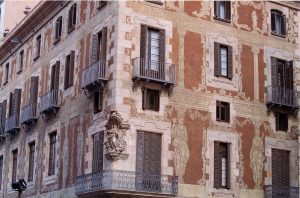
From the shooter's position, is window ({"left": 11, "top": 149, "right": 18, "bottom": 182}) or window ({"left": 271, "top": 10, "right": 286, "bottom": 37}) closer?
window ({"left": 271, "top": 10, "right": 286, "bottom": 37})

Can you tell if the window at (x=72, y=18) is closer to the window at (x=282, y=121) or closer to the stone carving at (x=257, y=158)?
the stone carving at (x=257, y=158)

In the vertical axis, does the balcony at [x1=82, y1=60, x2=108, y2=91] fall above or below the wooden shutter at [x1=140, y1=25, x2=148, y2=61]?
below

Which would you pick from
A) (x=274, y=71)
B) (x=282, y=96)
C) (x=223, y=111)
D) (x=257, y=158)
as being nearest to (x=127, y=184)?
(x=223, y=111)

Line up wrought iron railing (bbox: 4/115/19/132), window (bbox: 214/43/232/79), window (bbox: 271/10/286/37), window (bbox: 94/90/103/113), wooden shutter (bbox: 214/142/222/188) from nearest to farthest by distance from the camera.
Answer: window (bbox: 94/90/103/113)
wooden shutter (bbox: 214/142/222/188)
window (bbox: 214/43/232/79)
window (bbox: 271/10/286/37)
wrought iron railing (bbox: 4/115/19/132)

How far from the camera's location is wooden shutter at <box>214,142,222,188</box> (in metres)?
29.1

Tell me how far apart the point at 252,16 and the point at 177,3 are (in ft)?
15.4

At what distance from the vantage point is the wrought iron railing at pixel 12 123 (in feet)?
126

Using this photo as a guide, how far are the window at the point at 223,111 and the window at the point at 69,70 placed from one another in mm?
7666

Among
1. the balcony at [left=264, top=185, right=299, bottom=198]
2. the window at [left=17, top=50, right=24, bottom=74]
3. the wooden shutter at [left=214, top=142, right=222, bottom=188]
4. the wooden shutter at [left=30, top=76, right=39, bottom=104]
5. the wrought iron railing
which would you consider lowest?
the balcony at [left=264, top=185, right=299, bottom=198]

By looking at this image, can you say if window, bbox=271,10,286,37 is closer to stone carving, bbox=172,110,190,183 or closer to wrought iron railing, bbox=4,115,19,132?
stone carving, bbox=172,110,190,183

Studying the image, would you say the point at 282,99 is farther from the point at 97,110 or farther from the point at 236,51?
the point at 97,110

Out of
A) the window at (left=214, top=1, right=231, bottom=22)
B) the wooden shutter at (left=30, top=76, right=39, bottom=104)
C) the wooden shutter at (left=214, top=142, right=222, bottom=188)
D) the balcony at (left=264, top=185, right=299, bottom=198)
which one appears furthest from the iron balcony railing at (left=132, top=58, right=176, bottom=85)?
the wooden shutter at (left=30, top=76, right=39, bottom=104)

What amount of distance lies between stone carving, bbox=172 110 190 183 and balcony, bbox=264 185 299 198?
15.5 ft

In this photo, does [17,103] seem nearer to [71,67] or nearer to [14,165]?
[14,165]
